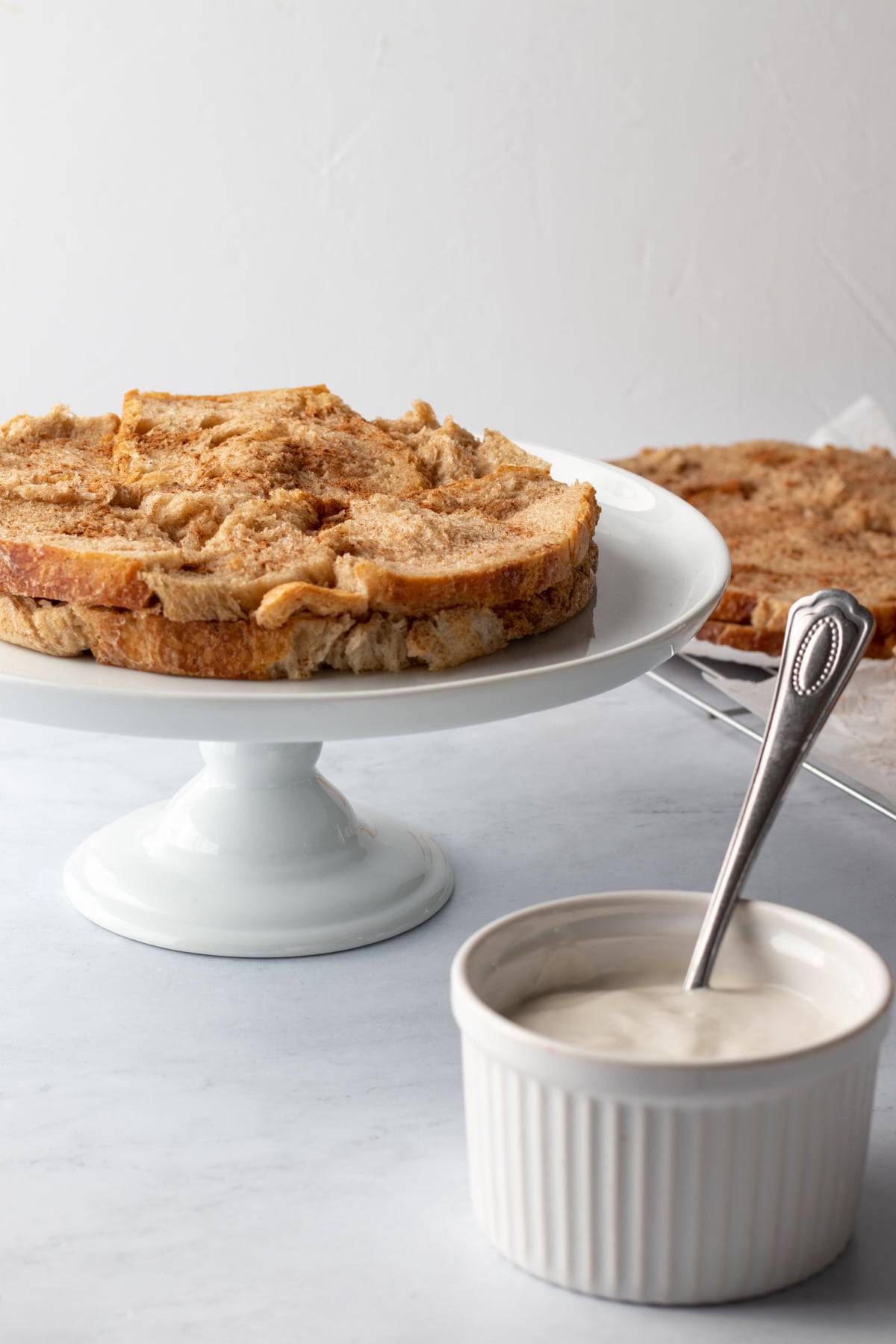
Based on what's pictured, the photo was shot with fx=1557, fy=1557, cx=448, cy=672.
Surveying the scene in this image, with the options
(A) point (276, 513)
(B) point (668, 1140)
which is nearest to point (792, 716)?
(B) point (668, 1140)

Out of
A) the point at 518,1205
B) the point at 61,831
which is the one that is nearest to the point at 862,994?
the point at 518,1205

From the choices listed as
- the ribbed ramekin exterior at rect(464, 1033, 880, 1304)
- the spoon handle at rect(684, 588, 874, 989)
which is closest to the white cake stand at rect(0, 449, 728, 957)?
the spoon handle at rect(684, 588, 874, 989)

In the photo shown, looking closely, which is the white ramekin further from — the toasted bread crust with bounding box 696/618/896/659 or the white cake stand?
the toasted bread crust with bounding box 696/618/896/659

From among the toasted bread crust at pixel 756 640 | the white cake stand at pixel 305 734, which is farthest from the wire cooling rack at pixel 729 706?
the white cake stand at pixel 305 734

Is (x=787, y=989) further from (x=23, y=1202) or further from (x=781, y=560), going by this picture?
(x=781, y=560)

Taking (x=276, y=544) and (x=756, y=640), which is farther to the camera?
(x=756, y=640)

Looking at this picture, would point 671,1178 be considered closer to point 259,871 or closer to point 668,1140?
point 668,1140

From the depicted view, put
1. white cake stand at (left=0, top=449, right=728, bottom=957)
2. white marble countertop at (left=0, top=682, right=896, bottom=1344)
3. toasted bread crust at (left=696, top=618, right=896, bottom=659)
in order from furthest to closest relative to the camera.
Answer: toasted bread crust at (left=696, top=618, right=896, bottom=659), white cake stand at (left=0, top=449, right=728, bottom=957), white marble countertop at (left=0, top=682, right=896, bottom=1344)

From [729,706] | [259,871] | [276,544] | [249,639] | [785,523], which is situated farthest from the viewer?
[785,523]
